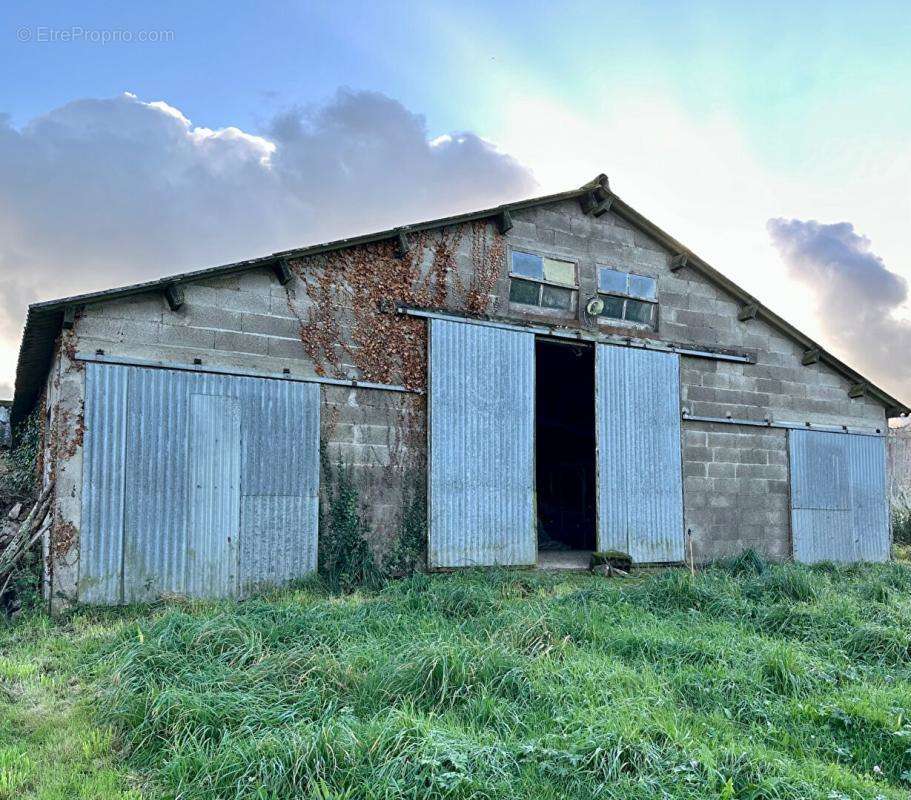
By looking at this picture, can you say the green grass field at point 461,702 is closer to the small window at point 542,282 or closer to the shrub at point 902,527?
the small window at point 542,282

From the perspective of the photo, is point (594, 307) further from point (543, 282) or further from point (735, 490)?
point (735, 490)

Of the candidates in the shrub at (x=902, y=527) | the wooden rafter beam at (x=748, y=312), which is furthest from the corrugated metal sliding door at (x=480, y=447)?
the shrub at (x=902, y=527)

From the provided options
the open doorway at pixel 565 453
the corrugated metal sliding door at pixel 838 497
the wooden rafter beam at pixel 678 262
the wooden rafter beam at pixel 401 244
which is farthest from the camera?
the open doorway at pixel 565 453

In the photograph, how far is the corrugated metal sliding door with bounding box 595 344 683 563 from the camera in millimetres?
11602

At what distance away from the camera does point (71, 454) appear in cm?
784

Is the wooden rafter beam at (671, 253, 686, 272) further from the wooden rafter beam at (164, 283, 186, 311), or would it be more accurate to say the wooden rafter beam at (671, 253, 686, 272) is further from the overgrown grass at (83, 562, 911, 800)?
the wooden rafter beam at (164, 283, 186, 311)

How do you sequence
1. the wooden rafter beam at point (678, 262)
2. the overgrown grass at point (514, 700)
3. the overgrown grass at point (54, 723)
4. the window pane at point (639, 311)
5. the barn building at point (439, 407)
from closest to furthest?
1. the overgrown grass at point (514, 700)
2. the overgrown grass at point (54, 723)
3. the barn building at point (439, 407)
4. the window pane at point (639, 311)
5. the wooden rafter beam at point (678, 262)

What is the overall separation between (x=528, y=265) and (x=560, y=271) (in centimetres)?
64

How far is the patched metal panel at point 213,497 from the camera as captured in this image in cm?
842

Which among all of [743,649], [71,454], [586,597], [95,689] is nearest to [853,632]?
[743,649]

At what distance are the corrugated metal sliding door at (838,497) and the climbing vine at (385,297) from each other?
7311 mm

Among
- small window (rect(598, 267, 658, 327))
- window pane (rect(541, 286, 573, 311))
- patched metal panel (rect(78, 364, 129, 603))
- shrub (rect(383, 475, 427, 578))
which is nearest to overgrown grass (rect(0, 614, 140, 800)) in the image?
patched metal panel (rect(78, 364, 129, 603))

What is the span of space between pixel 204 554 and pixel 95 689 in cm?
320

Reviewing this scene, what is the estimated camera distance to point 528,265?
1139 cm
